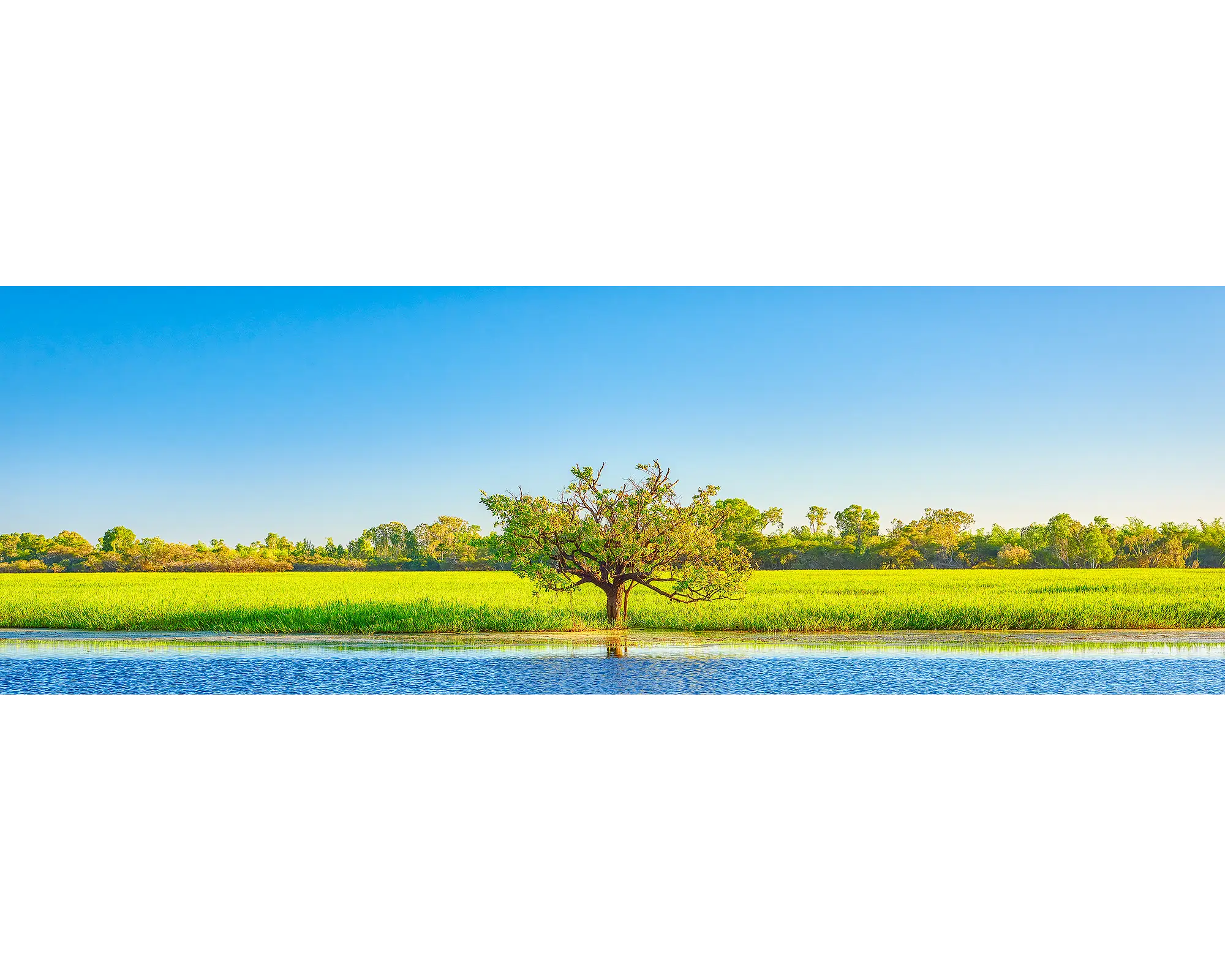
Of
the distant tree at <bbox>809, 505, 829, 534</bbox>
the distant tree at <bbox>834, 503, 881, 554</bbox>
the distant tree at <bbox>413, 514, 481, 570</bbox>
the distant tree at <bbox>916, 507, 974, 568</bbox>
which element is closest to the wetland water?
the distant tree at <bbox>413, 514, 481, 570</bbox>

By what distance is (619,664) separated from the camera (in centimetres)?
1058

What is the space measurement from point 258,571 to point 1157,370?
39.2 ft

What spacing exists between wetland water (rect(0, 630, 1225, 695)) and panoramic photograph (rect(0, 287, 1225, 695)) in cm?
11

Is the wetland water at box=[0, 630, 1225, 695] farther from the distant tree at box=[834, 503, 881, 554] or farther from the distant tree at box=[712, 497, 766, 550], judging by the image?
the distant tree at box=[834, 503, 881, 554]

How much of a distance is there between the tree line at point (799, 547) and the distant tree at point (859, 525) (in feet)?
0.05

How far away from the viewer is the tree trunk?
12.6 metres

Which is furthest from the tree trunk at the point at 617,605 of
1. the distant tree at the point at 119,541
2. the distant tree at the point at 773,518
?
the distant tree at the point at 119,541

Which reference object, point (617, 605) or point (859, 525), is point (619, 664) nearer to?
point (617, 605)

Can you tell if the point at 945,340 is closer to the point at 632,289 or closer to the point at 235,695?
the point at 632,289

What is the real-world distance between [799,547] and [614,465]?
115 inches

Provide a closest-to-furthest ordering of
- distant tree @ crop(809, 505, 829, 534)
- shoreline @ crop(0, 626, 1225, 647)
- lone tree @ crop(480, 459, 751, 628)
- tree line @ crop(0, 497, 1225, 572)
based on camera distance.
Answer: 1. shoreline @ crop(0, 626, 1225, 647)
2. lone tree @ crop(480, 459, 751, 628)
3. distant tree @ crop(809, 505, 829, 534)
4. tree line @ crop(0, 497, 1225, 572)

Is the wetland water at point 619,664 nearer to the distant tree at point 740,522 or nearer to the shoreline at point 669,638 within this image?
the shoreline at point 669,638

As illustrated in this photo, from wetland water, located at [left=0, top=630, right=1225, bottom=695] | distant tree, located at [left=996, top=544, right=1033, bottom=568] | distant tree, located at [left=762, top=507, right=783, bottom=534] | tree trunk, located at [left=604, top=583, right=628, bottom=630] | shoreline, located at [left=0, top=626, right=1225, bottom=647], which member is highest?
distant tree, located at [left=762, top=507, right=783, bottom=534]

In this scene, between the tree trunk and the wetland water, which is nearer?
the wetland water
